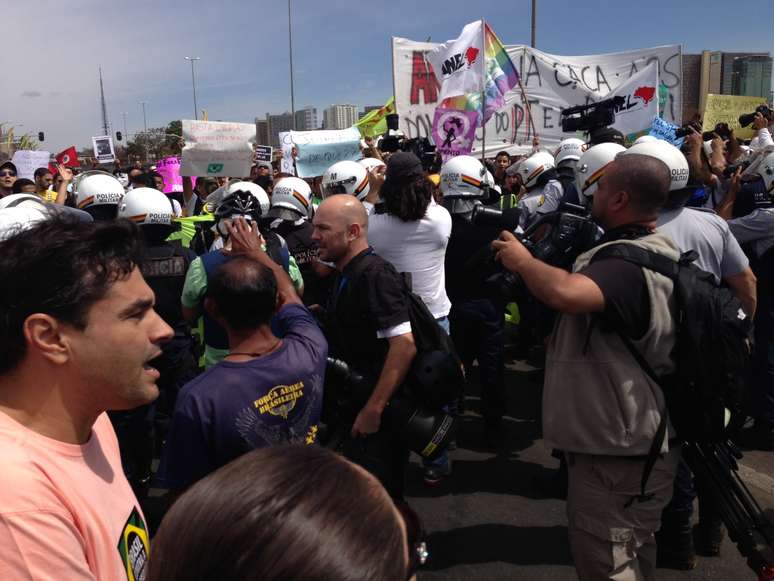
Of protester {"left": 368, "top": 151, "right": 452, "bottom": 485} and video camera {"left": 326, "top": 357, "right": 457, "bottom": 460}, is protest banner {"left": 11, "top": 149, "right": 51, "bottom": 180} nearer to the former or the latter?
protester {"left": 368, "top": 151, "right": 452, "bottom": 485}

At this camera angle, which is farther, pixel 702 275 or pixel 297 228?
pixel 297 228

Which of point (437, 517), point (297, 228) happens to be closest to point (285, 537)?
point (437, 517)

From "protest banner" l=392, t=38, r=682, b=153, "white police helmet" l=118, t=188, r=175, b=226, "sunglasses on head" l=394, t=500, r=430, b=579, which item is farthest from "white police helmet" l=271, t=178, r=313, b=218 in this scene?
"sunglasses on head" l=394, t=500, r=430, b=579

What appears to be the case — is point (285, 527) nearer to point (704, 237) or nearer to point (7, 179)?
point (704, 237)

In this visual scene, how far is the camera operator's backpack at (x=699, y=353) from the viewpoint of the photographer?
205 cm

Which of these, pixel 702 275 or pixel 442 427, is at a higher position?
pixel 702 275

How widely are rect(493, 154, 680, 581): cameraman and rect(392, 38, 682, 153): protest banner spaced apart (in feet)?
22.7

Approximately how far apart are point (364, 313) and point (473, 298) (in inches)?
68.5

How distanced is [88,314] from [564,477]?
10.8 ft

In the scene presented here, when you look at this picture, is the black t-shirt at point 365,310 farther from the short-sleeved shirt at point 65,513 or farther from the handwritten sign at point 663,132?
the handwritten sign at point 663,132

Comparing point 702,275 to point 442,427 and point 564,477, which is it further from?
point 564,477

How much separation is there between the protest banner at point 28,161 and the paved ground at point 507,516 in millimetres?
8666

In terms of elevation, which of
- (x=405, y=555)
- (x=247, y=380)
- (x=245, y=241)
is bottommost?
(x=247, y=380)

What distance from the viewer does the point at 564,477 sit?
12.4 ft
